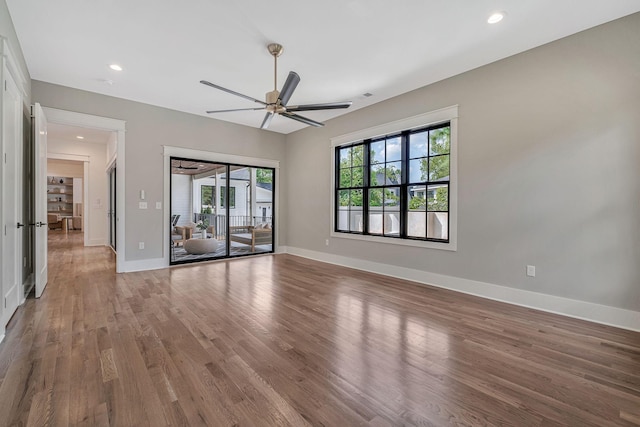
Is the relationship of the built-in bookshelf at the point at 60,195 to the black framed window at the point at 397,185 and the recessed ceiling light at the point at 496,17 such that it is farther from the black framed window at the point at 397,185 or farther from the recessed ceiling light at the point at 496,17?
the recessed ceiling light at the point at 496,17

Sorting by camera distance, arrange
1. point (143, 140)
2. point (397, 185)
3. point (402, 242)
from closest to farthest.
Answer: point (402, 242), point (397, 185), point (143, 140)

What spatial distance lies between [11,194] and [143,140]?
8.06ft

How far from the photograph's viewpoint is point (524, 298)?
3.38m

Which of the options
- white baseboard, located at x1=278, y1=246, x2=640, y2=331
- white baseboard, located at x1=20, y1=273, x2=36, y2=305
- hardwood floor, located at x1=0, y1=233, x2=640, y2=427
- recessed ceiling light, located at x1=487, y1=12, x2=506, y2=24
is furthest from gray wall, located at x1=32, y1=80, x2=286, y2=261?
recessed ceiling light, located at x1=487, y1=12, x2=506, y2=24

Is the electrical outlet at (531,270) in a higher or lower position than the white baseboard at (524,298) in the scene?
higher

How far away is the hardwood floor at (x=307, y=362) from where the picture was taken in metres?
1.59

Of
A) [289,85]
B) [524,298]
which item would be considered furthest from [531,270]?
[289,85]

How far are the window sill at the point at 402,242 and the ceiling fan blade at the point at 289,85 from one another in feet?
9.30

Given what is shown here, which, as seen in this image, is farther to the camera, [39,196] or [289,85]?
[39,196]

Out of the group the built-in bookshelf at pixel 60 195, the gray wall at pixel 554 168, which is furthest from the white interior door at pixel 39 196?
the built-in bookshelf at pixel 60 195

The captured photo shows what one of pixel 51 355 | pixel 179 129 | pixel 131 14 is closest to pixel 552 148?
pixel 131 14

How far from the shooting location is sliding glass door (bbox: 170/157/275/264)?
6.13 metres

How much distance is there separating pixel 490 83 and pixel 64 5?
467 cm

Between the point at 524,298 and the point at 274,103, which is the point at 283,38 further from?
the point at 524,298
